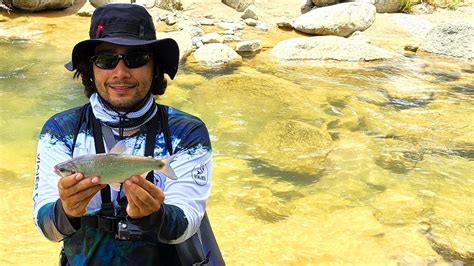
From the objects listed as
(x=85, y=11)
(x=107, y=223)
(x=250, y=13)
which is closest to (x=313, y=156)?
(x=107, y=223)

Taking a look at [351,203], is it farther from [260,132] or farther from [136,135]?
[136,135]

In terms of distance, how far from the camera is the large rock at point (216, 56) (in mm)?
10773

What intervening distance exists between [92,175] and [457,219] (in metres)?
4.21

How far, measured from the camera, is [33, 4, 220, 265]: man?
1876mm

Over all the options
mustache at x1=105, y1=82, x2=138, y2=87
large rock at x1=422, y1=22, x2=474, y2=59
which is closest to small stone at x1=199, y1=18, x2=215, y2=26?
large rock at x1=422, y1=22, x2=474, y2=59

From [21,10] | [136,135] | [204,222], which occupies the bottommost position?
[21,10]

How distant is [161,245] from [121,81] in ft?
2.07

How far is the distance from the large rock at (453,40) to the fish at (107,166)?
12.1 metres

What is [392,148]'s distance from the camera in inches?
268

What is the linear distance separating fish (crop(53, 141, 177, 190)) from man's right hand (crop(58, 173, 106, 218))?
2 centimetres

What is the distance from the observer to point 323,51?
11617 millimetres

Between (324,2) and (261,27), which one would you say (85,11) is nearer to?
(261,27)

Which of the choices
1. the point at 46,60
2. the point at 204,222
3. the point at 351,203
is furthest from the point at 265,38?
the point at 204,222

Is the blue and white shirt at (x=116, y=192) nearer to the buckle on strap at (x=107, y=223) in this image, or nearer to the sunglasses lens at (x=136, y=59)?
the buckle on strap at (x=107, y=223)
